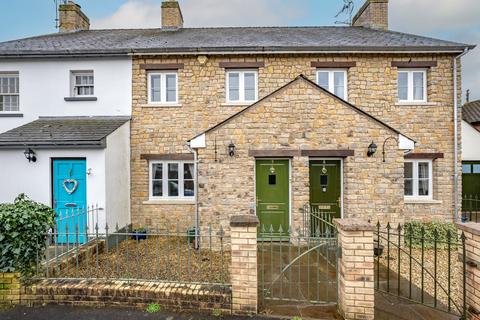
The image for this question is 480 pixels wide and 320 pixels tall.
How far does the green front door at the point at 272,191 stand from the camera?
25.8ft

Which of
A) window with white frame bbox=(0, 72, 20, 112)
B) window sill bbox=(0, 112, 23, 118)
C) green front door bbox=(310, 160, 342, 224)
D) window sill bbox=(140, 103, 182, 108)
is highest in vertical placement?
window with white frame bbox=(0, 72, 20, 112)

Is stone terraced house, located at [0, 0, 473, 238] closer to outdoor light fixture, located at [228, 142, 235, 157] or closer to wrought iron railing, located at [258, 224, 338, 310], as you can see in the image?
outdoor light fixture, located at [228, 142, 235, 157]

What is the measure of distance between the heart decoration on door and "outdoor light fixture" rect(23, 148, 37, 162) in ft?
3.50

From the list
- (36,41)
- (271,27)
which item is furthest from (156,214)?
(271,27)

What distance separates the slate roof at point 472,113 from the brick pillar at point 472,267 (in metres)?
20.9

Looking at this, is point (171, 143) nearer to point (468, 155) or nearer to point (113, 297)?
point (113, 297)

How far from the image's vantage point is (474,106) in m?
21.1

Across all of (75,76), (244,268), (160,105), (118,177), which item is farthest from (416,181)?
(75,76)

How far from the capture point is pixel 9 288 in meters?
4.34

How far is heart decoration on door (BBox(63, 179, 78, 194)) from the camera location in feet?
26.1

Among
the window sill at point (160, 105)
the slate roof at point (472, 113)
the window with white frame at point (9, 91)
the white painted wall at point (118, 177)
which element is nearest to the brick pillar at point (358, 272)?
the white painted wall at point (118, 177)

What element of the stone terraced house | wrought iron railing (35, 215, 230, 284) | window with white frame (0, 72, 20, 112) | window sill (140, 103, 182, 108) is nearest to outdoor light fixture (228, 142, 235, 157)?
the stone terraced house

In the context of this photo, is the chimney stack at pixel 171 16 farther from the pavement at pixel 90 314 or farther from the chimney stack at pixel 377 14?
the pavement at pixel 90 314

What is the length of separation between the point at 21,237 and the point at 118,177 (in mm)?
4456
